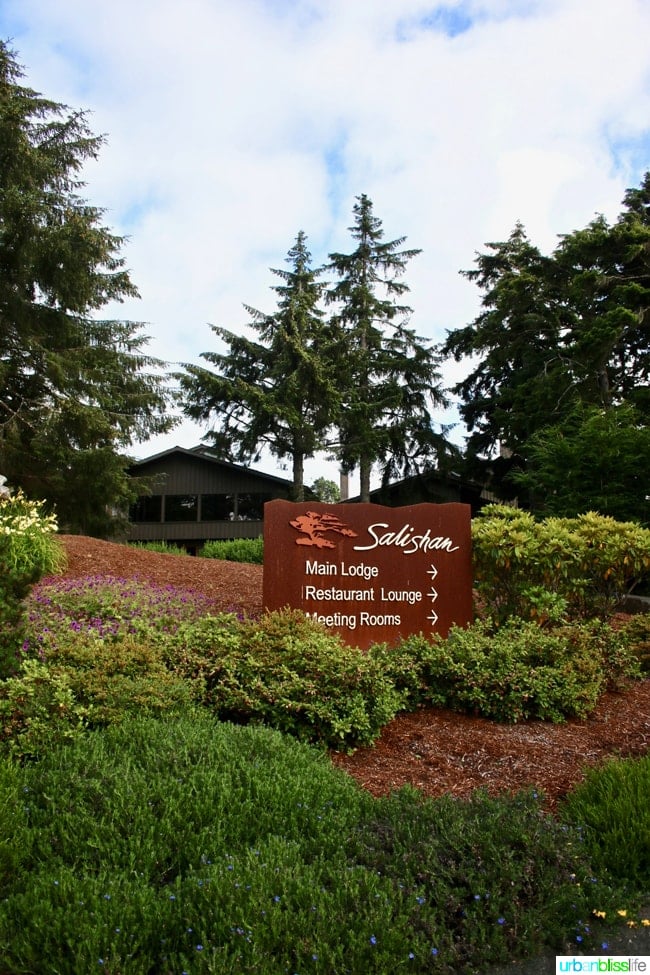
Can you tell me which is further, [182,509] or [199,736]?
[182,509]

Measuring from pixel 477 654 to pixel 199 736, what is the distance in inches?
102

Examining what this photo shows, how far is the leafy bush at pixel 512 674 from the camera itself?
526cm

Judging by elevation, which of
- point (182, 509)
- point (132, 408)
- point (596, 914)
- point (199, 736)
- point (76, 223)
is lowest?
point (596, 914)

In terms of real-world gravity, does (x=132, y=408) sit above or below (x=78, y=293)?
below

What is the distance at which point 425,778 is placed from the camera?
407cm

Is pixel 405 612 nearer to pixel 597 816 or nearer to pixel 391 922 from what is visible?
pixel 597 816

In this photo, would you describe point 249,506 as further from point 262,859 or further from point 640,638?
point 262,859

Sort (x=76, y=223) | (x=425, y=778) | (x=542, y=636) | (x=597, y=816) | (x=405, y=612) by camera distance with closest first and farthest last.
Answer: (x=597, y=816) → (x=425, y=778) → (x=542, y=636) → (x=405, y=612) → (x=76, y=223)

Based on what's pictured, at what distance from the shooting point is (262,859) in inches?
106

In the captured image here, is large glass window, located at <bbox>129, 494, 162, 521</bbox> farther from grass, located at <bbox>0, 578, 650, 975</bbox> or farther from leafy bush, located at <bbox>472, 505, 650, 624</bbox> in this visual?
grass, located at <bbox>0, 578, 650, 975</bbox>

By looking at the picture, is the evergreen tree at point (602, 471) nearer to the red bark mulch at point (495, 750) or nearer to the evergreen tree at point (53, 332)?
the red bark mulch at point (495, 750)

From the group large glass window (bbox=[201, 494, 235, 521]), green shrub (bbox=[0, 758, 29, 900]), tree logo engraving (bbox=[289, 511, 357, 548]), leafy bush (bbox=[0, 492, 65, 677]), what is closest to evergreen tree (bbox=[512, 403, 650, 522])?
tree logo engraving (bbox=[289, 511, 357, 548])

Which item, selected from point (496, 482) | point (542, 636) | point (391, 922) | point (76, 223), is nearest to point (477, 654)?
point (542, 636)

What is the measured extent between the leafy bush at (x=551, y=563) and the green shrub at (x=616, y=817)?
3498mm
